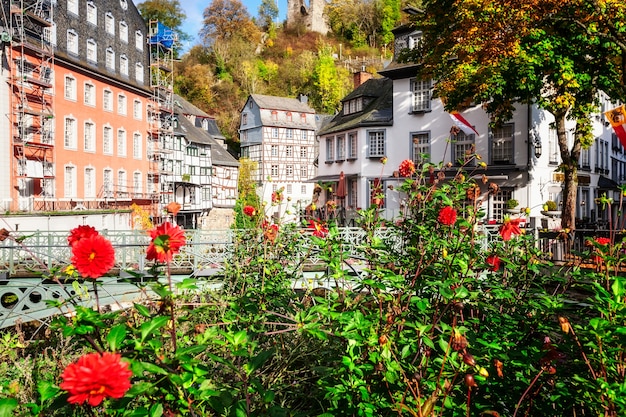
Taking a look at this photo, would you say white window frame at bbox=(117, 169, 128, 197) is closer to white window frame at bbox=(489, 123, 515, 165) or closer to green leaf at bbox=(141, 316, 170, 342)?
white window frame at bbox=(489, 123, 515, 165)

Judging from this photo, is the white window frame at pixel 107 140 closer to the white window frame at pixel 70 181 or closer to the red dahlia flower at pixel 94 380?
the white window frame at pixel 70 181

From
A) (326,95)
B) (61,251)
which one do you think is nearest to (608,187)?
(61,251)

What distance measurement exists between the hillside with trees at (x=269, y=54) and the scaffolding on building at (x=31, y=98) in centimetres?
3852

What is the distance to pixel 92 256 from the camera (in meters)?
2.18

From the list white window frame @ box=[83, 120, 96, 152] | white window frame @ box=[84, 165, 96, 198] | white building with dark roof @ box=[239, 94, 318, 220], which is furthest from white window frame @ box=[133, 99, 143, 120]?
white building with dark roof @ box=[239, 94, 318, 220]

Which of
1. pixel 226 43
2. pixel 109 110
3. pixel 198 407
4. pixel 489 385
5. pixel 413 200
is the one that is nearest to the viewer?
pixel 198 407

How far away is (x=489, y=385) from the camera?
282cm

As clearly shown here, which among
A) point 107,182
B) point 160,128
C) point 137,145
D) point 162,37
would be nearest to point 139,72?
point 160,128

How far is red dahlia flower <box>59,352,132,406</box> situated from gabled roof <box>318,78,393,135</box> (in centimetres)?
2857

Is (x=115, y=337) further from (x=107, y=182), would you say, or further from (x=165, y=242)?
(x=107, y=182)

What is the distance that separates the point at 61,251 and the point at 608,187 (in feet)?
89.4

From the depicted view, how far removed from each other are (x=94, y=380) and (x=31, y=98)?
3187 cm

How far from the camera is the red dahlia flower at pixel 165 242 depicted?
224 cm

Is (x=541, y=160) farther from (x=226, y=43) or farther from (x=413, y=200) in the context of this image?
(x=226, y=43)
